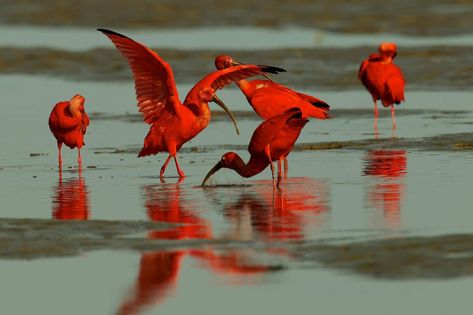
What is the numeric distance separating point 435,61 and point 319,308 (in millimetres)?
20057

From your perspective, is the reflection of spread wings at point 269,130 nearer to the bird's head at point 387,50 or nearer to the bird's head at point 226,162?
the bird's head at point 226,162

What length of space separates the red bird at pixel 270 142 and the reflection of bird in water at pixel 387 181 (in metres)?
0.94

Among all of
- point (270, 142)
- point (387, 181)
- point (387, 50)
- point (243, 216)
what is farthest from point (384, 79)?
point (243, 216)

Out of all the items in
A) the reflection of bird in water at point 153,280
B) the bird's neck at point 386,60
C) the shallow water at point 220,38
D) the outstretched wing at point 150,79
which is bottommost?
the reflection of bird in water at point 153,280

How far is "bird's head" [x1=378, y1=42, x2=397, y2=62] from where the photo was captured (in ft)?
76.1

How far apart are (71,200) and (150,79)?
3.36 metres

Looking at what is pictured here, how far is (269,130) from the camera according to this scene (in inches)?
586

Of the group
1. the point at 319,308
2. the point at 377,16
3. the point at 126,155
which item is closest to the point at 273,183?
the point at 126,155

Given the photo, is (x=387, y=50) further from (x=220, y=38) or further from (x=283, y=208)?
(x=220, y=38)

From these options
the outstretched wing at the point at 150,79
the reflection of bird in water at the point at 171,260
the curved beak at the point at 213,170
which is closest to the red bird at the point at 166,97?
the outstretched wing at the point at 150,79

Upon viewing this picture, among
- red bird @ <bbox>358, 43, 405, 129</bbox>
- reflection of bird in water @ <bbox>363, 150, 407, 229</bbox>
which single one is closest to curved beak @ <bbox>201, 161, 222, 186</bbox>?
reflection of bird in water @ <bbox>363, 150, 407, 229</bbox>

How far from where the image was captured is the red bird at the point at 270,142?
48.6 feet

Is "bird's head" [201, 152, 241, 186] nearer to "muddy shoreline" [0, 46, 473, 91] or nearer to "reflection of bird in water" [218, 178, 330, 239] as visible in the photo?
"reflection of bird in water" [218, 178, 330, 239]

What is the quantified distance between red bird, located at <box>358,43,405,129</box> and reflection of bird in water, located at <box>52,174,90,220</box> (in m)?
6.93
